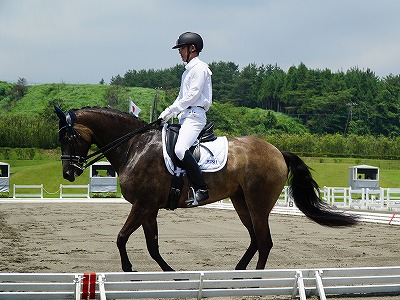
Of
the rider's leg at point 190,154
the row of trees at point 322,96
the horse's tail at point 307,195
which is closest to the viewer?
the rider's leg at point 190,154

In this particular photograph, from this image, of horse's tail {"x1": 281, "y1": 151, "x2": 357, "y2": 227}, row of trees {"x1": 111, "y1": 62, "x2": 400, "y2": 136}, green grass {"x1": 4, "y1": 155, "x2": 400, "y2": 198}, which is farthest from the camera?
row of trees {"x1": 111, "y1": 62, "x2": 400, "y2": 136}

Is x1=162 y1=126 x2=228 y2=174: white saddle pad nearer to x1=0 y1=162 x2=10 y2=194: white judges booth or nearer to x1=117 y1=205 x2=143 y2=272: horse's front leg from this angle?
x1=117 y1=205 x2=143 y2=272: horse's front leg

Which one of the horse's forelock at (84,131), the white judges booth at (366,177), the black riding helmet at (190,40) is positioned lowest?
the white judges booth at (366,177)

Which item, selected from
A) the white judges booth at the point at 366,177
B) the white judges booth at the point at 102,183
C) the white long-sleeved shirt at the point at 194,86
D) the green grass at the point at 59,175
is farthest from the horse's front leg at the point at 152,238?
the green grass at the point at 59,175

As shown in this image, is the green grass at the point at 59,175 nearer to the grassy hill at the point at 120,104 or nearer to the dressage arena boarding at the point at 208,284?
the grassy hill at the point at 120,104

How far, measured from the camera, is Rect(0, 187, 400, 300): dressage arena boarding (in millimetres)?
5910

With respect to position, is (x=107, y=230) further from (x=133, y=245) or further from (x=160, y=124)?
(x=160, y=124)

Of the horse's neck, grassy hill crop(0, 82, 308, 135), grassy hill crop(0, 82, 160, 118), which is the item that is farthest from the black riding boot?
grassy hill crop(0, 82, 160, 118)

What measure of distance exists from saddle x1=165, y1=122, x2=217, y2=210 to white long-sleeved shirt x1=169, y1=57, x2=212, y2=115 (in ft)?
0.86

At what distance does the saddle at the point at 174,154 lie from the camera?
757cm

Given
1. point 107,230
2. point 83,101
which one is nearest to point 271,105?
point 83,101

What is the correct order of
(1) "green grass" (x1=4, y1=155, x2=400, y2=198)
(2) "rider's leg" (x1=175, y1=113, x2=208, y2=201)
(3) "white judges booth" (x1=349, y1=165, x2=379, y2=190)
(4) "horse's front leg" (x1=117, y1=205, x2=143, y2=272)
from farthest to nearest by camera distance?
(1) "green grass" (x1=4, y1=155, x2=400, y2=198) → (3) "white judges booth" (x1=349, y1=165, x2=379, y2=190) → (2) "rider's leg" (x1=175, y1=113, x2=208, y2=201) → (4) "horse's front leg" (x1=117, y1=205, x2=143, y2=272)

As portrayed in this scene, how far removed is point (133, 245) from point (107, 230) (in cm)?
355

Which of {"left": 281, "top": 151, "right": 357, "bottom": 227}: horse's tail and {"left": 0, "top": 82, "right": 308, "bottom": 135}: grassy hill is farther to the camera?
{"left": 0, "top": 82, "right": 308, "bottom": 135}: grassy hill
